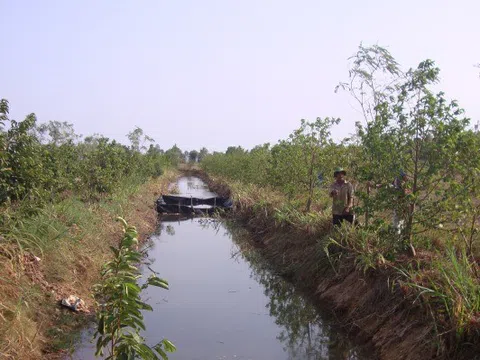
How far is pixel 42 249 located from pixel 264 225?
826 cm

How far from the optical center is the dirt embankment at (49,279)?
5113 mm

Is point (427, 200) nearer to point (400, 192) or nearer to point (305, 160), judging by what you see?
point (400, 192)

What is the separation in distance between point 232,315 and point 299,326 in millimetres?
1159

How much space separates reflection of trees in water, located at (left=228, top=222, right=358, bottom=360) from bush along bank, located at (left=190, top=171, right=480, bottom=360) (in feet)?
0.84

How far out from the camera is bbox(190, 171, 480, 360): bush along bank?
515 cm

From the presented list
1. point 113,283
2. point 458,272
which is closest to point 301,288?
point 458,272

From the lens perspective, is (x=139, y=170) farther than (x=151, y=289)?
Yes

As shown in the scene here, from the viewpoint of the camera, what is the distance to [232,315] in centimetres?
780

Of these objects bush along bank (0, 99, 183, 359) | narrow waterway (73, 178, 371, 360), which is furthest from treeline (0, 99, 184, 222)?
narrow waterway (73, 178, 371, 360)

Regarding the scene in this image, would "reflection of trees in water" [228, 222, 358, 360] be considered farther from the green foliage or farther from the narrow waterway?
the green foliage

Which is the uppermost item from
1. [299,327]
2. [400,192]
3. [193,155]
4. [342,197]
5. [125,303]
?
[193,155]

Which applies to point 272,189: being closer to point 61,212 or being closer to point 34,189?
point 61,212

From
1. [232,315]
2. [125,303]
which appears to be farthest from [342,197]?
[125,303]

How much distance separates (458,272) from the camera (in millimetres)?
5309
